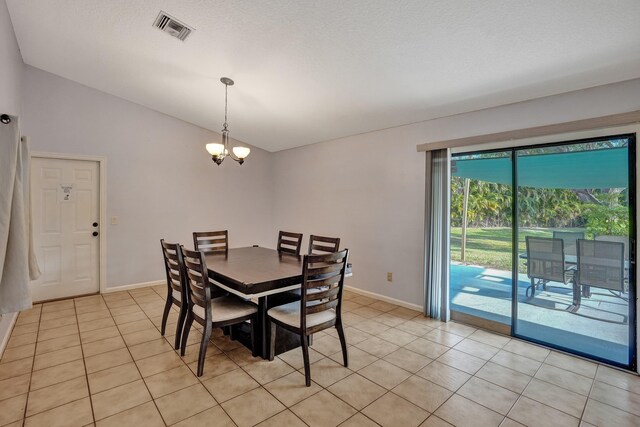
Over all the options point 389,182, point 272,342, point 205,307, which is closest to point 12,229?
point 205,307

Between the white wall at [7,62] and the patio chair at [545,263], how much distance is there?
4771 mm

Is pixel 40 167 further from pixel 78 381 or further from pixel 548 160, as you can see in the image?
pixel 548 160

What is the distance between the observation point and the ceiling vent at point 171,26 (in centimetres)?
252

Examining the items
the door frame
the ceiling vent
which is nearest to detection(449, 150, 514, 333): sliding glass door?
the ceiling vent

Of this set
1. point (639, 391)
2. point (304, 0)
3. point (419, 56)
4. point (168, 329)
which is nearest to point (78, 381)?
point (168, 329)

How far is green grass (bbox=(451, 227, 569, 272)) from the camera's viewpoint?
3.11 metres

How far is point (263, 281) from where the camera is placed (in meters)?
2.25

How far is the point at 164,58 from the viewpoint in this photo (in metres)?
3.15

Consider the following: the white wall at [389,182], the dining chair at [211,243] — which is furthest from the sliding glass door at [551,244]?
the dining chair at [211,243]

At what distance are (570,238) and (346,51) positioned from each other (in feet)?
8.73

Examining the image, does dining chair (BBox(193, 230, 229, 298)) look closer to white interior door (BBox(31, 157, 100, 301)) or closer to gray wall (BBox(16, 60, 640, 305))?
gray wall (BBox(16, 60, 640, 305))

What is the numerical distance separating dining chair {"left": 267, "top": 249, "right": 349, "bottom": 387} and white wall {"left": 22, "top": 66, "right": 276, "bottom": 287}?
10.3 feet

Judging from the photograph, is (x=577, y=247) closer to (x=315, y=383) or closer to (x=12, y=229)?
(x=315, y=383)

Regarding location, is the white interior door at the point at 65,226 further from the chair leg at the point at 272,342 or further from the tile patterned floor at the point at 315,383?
the chair leg at the point at 272,342
